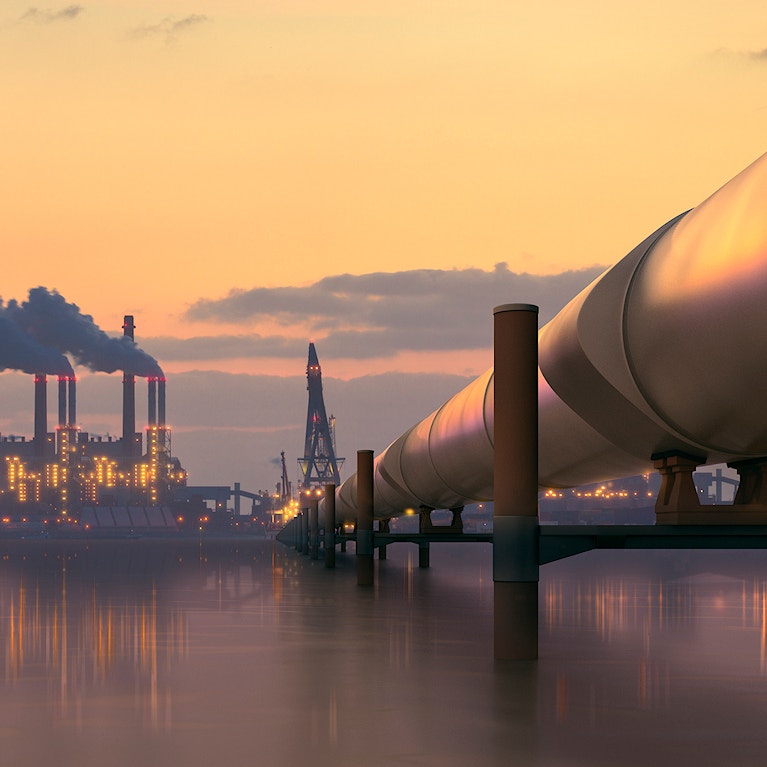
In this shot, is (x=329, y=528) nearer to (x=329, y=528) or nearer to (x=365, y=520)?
(x=329, y=528)

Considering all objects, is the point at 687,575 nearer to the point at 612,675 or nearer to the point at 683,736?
the point at 612,675

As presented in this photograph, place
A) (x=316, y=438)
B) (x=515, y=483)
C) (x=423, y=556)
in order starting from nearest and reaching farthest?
(x=515, y=483) → (x=423, y=556) → (x=316, y=438)

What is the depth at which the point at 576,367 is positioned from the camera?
11.0 meters

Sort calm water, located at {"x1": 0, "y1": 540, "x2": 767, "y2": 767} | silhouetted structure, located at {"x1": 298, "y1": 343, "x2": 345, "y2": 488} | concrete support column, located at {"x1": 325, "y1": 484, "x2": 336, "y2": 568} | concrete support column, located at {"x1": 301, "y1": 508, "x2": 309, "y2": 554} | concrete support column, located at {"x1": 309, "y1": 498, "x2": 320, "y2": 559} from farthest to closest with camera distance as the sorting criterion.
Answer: silhouetted structure, located at {"x1": 298, "y1": 343, "x2": 345, "y2": 488}, concrete support column, located at {"x1": 301, "y1": 508, "x2": 309, "y2": 554}, concrete support column, located at {"x1": 309, "y1": 498, "x2": 320, "y2": 559}, concrete support column, located at {"x1": 325, "y1": 484, "x2": 336, "y2": 568}, calm water, located at {"x1": 0, "y1": 540, "x2": 767, "y2": 767}

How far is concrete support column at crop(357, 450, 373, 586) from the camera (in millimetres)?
26812

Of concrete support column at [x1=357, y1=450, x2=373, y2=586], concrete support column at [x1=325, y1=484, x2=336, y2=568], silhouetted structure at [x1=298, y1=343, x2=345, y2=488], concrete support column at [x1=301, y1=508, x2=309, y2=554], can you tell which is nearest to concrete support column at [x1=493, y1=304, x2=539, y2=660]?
concrete support column at [x1=357, y1=450, x2=373, y2=586]

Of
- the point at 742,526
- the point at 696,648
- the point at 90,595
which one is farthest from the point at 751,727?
the point at 90,595

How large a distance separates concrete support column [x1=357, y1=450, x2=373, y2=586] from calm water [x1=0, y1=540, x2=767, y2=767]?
5512 mm

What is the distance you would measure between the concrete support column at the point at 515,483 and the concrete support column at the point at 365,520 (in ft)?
49.7

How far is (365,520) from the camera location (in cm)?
2709

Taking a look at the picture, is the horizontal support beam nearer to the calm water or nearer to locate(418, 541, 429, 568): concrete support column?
the calm water

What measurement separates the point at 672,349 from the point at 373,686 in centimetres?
352

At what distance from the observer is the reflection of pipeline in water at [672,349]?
789cm

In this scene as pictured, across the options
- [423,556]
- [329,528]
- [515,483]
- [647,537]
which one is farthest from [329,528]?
[647,537]
